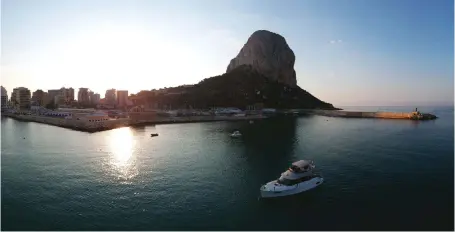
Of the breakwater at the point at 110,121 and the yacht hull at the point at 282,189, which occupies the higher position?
the breakwater at the point at 110,121

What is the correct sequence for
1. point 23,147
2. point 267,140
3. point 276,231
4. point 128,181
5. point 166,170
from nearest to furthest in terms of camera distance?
point 276,231 → point 128,181 → point 166,170 → point 23,147 → point 267,140

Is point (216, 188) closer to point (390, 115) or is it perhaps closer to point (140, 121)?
point (140, 121)

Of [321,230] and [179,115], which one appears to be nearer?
[321,230]

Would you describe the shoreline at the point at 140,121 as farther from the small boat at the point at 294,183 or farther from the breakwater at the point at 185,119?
the small boat at the point at 294,183

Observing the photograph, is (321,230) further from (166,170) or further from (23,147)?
(23,147)

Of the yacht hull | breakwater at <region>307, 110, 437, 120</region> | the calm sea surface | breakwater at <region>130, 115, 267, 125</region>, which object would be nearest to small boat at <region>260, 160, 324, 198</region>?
the yacht hull

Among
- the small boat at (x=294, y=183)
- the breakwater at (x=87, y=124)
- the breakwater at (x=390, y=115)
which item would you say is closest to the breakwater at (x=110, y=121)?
the breakwater at (x=87, y=124)

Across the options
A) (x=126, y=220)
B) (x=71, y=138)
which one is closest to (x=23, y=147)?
(x=71, y=138)
